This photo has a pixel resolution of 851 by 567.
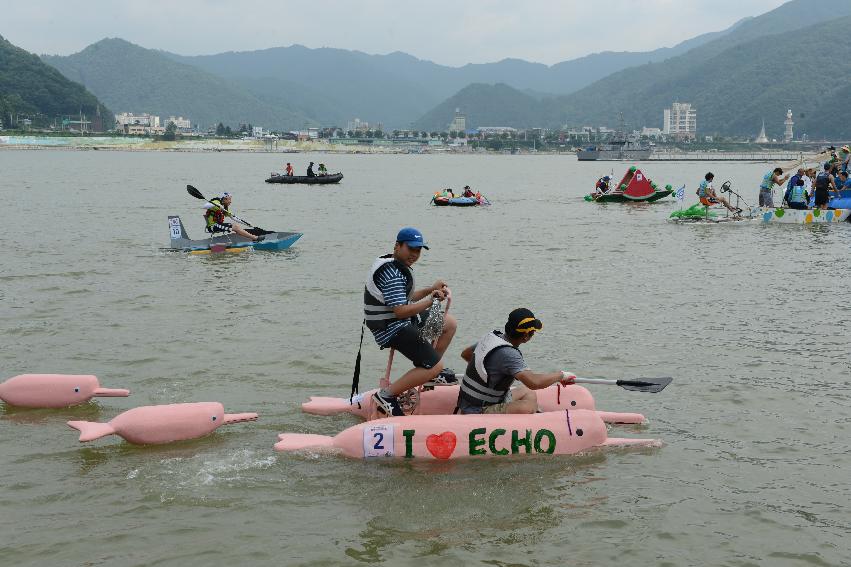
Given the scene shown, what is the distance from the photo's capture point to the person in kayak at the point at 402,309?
870 centimetres

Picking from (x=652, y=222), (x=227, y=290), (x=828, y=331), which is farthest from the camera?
(x=652, y=222)

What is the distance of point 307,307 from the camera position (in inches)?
670

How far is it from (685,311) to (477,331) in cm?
460

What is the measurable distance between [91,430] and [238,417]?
162 cm

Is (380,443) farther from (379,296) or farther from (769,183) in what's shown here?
(769,183)

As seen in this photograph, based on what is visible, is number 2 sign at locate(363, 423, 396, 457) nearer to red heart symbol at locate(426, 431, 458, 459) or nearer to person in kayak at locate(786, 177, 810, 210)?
red heart symbol at locate(426, 431, 458, 459)

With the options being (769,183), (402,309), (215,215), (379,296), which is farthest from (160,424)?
(769,183)

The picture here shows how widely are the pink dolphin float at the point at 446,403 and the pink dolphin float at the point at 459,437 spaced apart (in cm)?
63

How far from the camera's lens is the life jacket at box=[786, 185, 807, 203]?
3259cm

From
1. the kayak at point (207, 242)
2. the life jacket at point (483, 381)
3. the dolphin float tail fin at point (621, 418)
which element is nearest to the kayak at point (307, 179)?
the kayak at point (207, 242)

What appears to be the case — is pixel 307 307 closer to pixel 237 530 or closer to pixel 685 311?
pixel 685 311

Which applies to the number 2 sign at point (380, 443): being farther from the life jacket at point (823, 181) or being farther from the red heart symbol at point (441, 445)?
the life jacket at point (823, 181)

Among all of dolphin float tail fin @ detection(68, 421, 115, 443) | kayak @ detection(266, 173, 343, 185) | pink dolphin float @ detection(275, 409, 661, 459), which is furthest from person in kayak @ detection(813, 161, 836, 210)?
kayak @ detection(266, 173, 343, 185)

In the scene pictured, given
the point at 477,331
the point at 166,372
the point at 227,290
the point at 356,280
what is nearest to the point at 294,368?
the point at 166,372
